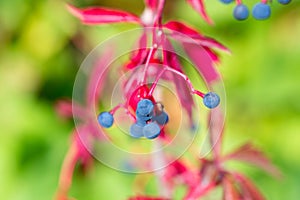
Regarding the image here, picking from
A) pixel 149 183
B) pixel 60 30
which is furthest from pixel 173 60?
pixel 60 30

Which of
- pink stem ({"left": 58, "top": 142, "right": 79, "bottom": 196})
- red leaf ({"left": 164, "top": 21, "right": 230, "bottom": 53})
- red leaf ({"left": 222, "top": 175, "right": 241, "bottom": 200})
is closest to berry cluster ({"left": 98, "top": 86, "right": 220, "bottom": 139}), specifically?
red leaf ({"left": 164, "top": 21, "right": 230, "bottom": 53})

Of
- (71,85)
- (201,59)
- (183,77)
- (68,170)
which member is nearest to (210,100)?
(183,77)

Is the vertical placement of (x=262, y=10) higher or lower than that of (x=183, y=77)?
higher

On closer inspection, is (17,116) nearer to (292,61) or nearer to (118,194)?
(118,194)

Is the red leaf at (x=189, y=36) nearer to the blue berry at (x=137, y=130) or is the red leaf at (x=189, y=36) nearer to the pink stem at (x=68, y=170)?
the blue berry at (x=137, y=130)

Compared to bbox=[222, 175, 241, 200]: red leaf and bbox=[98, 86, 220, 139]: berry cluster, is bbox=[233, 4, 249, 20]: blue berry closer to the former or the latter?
bbox=[98, 86, 220, 139]: berry cluster

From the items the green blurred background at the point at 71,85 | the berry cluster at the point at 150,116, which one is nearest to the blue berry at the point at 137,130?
the berry cluster at the point at 150,116

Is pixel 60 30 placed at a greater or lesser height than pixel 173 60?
greater

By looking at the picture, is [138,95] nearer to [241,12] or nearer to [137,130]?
[137,130]
